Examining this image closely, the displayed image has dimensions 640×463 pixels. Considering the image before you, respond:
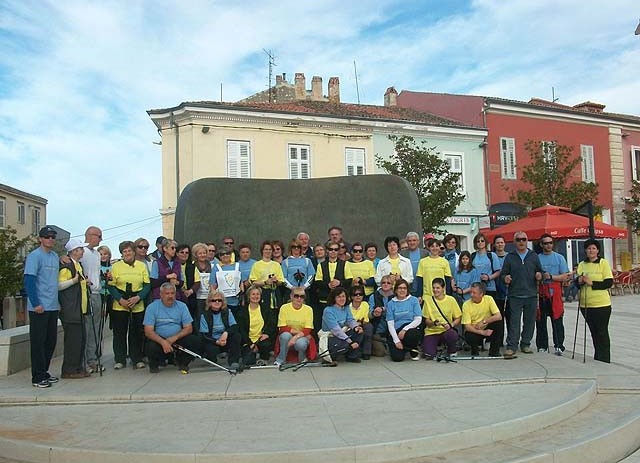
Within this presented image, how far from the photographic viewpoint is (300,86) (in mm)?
28125

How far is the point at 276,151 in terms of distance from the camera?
23078mm

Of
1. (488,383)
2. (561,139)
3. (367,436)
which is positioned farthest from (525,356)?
(561,139)

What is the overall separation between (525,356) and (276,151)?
16303mm

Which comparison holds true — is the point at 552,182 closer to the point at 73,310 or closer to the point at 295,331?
the point at 295,331

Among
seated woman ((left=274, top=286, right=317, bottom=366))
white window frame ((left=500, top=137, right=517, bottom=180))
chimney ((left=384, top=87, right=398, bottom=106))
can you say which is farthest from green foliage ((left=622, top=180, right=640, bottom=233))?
seated woman ((left=274, top=286, right=317, bottom=366))

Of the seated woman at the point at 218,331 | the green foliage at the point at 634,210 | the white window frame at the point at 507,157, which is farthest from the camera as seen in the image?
the green foliage at the point at 634,210

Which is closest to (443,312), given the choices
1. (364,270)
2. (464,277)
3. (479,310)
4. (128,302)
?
(479,310)

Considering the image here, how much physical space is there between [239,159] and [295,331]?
15.6 metres

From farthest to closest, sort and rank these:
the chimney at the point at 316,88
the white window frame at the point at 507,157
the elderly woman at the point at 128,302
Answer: the chimney at the point at 316,88 → the white window frame at the point at 507,157 → the elderly woman at the point at 128,302

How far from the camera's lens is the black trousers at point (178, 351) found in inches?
283

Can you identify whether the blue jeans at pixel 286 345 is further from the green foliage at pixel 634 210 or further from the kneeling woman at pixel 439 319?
the green foliage at pixel 634 210

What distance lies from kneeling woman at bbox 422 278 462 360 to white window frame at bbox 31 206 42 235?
36.9 m

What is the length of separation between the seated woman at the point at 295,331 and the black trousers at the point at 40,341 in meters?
2.64

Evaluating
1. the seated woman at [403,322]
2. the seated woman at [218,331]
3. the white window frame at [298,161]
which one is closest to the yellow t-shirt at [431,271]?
the seated woman at [403,322]
